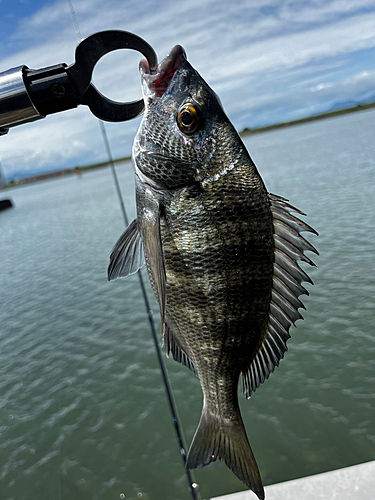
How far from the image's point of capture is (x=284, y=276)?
126cm

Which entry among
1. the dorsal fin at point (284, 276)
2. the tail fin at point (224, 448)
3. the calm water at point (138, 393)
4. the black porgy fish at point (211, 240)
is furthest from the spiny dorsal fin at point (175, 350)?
the calm water at point (138, 393)

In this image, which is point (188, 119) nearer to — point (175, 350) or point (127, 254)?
point (127, 254)

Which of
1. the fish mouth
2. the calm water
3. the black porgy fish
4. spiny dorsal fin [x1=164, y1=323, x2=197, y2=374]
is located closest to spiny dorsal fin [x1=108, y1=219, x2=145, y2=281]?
the black porgy fish

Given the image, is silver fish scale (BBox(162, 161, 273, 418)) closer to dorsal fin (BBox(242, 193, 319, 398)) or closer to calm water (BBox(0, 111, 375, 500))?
dorsal fin (BBox(242, 193, 319, 398))

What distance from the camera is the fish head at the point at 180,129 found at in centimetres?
122

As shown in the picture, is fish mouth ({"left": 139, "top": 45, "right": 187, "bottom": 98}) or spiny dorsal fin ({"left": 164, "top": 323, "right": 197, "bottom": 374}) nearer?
fish mouth ({"left": 139, "top": 45, "right": 187, "bottom": 98})

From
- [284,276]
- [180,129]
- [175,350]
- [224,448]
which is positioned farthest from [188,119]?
[224,448]

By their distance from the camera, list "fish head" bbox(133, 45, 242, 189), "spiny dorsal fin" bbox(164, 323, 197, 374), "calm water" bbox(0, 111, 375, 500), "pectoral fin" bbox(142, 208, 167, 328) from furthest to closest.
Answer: "calm water" bbox(0, 111, 375, 500)
"spiny dorsal fin" bbox(164, 323, 197, 374)
"fish head" bbox(133, 45, 242, 189)
"pectoral fin" bbox(142, 208, 167, 328)

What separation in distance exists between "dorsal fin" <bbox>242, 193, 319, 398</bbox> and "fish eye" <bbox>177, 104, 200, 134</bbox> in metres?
0.33

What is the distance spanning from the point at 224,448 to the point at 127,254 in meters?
0.74

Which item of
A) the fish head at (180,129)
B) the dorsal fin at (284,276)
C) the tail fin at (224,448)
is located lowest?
the tail fin at (224,448)

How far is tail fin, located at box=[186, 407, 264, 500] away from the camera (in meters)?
1.26

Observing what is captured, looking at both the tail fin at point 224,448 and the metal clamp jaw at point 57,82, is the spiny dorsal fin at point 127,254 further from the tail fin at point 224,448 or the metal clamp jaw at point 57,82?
the tail fin at point 224,448

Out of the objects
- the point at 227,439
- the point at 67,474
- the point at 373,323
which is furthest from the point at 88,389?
the point at 227,439
